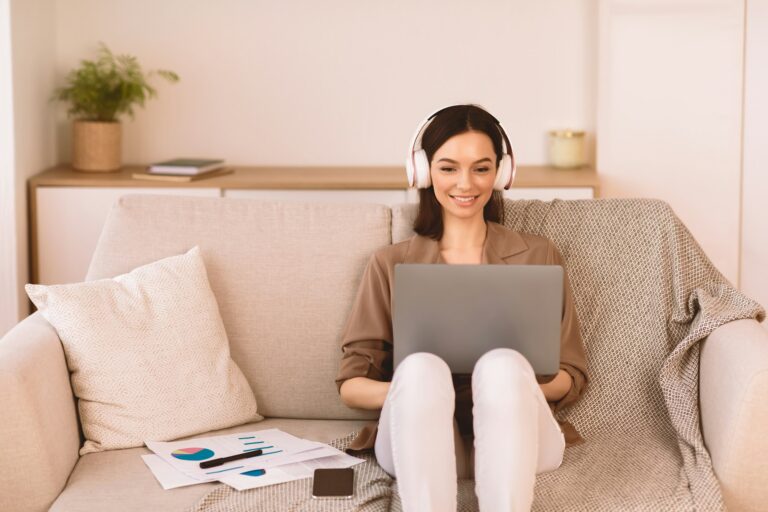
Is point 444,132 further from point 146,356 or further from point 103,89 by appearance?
point 103,89

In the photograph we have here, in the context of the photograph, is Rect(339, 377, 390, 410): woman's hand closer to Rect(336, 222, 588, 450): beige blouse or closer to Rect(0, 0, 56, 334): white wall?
Rect(336, 222, 588, 450): beige blouse

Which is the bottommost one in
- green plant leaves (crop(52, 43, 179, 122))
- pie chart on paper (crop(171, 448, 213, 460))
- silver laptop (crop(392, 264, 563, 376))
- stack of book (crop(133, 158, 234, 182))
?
pie chart on paper (crop(171, 448, 213, 460))

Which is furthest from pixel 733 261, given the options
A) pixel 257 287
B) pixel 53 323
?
pixel 53 323

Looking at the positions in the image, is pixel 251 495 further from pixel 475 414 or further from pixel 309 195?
pixel 309 195

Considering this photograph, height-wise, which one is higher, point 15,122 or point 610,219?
point 15,122

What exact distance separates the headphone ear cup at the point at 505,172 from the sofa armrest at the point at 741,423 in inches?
22.7

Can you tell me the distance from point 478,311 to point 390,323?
34 cm

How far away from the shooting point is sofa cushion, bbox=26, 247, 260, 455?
7.46ft

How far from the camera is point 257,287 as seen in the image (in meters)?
2.54

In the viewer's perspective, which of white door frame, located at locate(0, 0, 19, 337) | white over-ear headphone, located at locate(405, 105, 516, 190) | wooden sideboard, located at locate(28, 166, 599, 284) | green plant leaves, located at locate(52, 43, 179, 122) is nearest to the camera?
white over-ear headphone, located at locate(405, 105, 516, 190)

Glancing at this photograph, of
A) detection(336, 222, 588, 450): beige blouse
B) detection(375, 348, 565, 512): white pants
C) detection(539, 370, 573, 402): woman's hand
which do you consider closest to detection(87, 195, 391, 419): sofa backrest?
detection(336, 222, 588, 450): beige blouse

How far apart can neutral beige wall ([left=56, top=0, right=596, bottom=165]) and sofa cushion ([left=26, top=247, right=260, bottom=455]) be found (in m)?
1.77

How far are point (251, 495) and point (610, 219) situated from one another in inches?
42.6

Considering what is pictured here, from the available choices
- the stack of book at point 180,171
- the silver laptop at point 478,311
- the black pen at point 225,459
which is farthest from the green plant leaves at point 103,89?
the silver laptop at point 478,311
